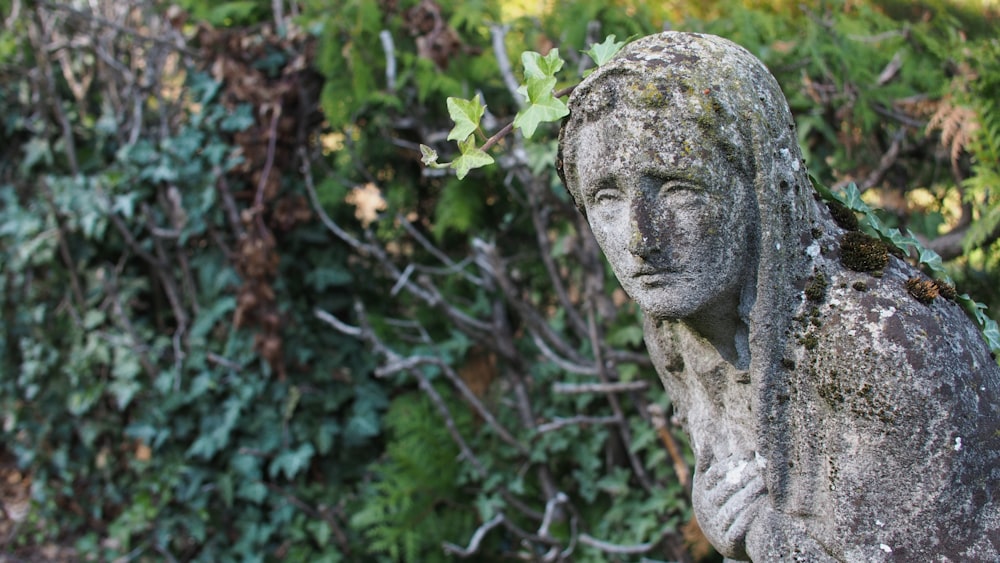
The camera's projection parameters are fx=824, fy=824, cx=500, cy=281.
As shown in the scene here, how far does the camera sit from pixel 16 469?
5.21m

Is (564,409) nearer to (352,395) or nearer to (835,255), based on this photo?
(352,395)

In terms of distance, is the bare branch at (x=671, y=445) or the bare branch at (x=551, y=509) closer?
the bare branch at (x=671, y=445)

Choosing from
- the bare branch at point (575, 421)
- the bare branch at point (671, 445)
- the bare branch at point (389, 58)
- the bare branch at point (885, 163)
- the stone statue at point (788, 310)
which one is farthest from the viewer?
the bare branch at point (389, 58)

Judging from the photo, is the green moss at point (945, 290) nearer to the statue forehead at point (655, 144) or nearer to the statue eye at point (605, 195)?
the statue forehead at point (655, 144)

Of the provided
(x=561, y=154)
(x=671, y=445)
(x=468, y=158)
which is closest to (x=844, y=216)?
(x=561, y=154)

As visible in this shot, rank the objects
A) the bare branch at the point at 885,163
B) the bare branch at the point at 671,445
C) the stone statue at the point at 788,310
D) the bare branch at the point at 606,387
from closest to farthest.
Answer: the stone statue at the point at 788,310 → the bare branch at the point at 671,445 → the bare branch at the point at 885,163 → the bare branch at the point at 606,387

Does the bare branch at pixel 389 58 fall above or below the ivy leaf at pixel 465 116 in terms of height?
below

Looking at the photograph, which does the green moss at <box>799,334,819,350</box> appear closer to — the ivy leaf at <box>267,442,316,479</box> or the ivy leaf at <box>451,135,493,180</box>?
the ivy leaf at <box>451,135,493,180</box>

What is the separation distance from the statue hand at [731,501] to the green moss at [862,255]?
0.40 metres

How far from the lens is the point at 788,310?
1408 mm

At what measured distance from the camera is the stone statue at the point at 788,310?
4.28 ft

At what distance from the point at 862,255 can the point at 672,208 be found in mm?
344

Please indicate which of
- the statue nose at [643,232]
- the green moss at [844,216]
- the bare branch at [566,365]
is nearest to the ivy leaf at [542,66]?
the statue nose at [643,232]

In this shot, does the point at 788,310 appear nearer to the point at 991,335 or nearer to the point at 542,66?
the point at 991,335
